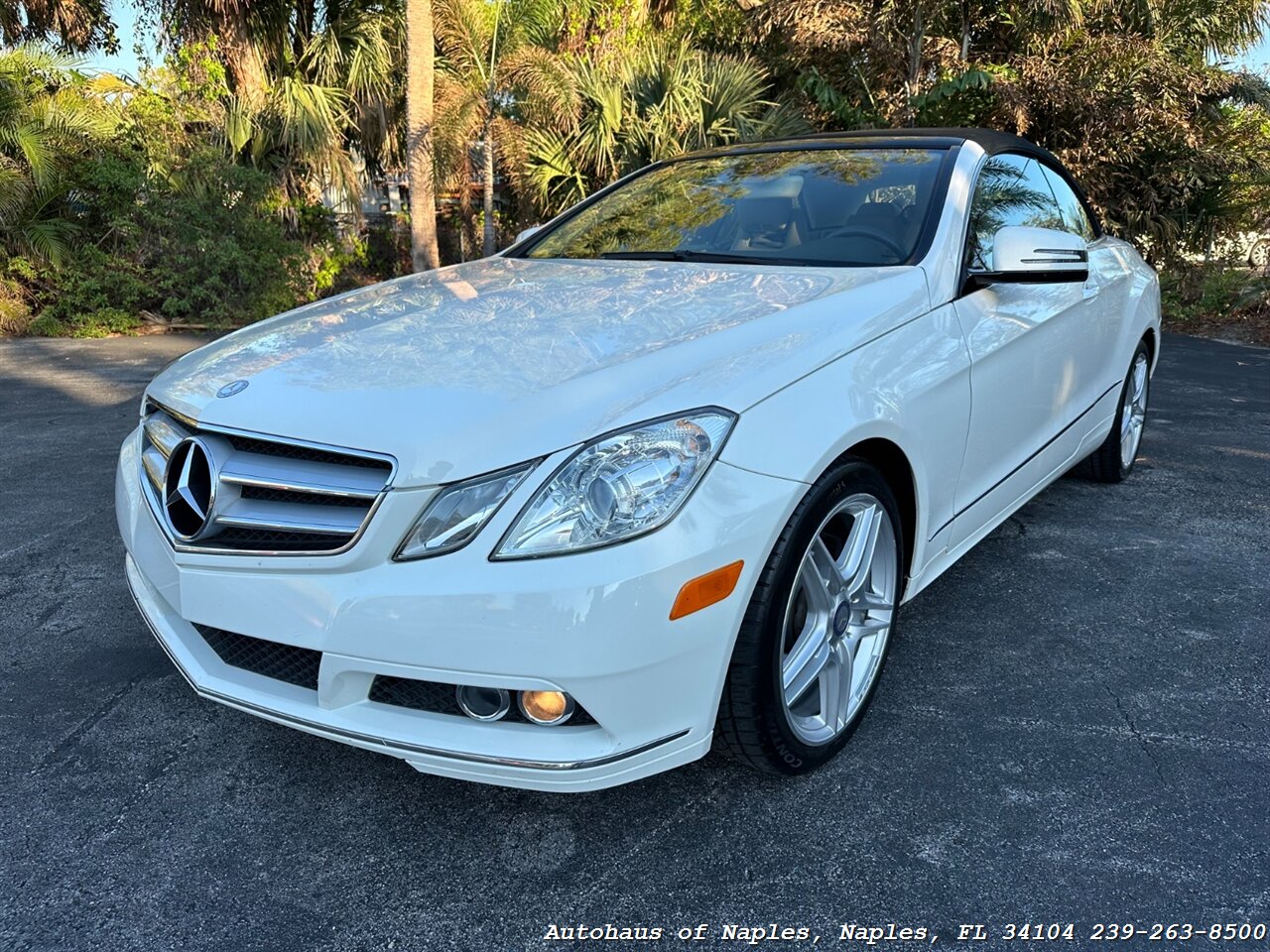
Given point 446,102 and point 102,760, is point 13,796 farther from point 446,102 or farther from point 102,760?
point 446,102

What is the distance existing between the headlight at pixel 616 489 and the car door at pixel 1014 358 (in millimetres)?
1198

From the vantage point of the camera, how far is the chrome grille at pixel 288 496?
6.15 ft

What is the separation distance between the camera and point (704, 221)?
3336mm

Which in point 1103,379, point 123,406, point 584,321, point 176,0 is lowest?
point 123,406

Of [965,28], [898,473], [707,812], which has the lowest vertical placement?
[707,812]

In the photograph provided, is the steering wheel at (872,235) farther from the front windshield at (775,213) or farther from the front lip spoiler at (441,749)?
the front lip spoiler at (441,749)

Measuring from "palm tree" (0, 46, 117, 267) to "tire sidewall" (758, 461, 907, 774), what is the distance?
1064cm

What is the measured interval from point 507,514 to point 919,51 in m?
10.4

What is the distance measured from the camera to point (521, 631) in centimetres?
173

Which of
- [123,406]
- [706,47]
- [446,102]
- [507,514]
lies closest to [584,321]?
[507,514]

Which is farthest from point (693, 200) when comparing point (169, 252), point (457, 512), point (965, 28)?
point (965, 28)

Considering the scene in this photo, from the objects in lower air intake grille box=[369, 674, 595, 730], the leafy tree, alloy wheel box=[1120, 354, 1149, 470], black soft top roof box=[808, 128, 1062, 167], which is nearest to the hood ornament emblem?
lower air intake grille box=[369, 674, 595, 730]

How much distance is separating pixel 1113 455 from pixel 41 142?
35.1 feet

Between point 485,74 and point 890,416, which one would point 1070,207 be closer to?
point 890,416
